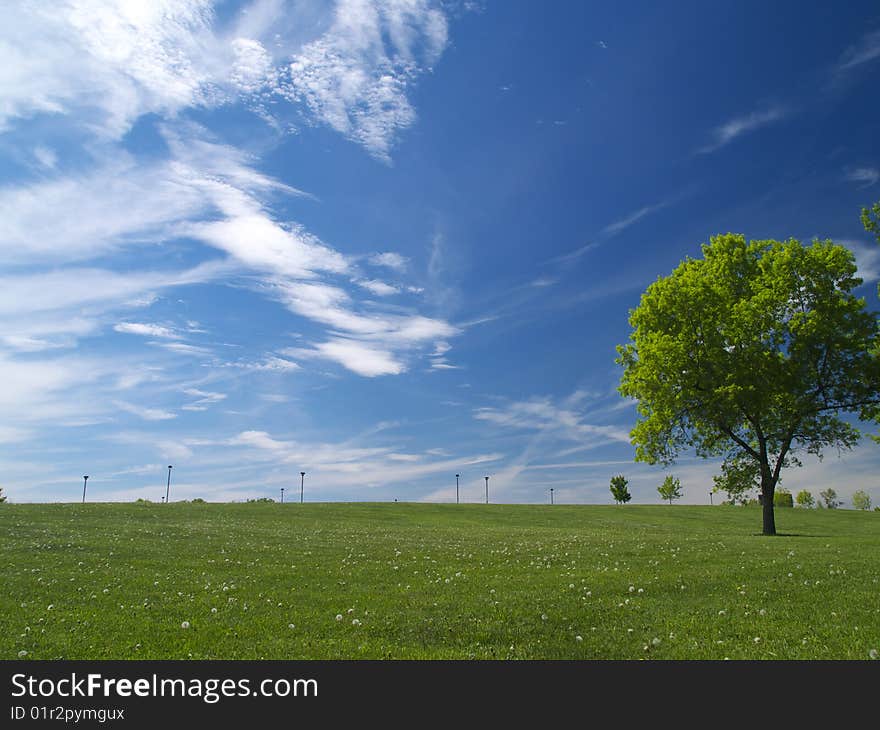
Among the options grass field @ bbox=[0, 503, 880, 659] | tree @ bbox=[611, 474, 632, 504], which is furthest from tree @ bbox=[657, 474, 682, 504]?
grass field @ bbox=[0, 503, 880, 659]

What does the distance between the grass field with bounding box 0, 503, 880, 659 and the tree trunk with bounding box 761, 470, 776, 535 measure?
1409 centimetres

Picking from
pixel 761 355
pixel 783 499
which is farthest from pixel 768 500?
pixel 783 499

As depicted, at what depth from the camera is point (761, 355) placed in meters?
40.8

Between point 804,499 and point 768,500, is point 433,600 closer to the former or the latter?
point 768,500

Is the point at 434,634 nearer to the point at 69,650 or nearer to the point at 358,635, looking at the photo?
the point at 358,635

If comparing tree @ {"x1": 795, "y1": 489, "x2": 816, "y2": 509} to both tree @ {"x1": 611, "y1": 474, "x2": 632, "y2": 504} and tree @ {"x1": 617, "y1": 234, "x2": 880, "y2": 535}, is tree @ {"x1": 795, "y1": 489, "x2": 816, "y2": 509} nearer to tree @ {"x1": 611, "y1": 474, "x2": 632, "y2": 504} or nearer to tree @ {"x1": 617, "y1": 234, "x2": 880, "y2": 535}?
tree @ {"x1": 611, "y1": 474, "x2": 632, "y2": 504}

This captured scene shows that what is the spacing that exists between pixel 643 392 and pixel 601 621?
3314 centimetres

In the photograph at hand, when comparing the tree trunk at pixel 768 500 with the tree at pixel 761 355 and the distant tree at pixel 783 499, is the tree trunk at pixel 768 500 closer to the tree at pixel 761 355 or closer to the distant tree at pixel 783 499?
the tree at pixel 761 355

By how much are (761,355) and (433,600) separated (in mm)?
34784

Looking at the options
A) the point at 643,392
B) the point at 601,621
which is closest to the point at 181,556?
the point at 601,621

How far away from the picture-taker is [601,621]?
13.3 meters

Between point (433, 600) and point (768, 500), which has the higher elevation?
point (768, 500)

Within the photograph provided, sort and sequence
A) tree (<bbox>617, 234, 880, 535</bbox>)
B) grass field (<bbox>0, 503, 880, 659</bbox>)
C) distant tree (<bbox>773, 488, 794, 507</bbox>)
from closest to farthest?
grass field (<bbox>0, 503, 880, 659</bbox>) → tree (<bbox>617, 234, 880, 535</bbox>) → distant tree (<bbox>773, 488, 794, 507</bbox>)

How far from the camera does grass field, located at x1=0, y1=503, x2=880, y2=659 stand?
1166 cm
